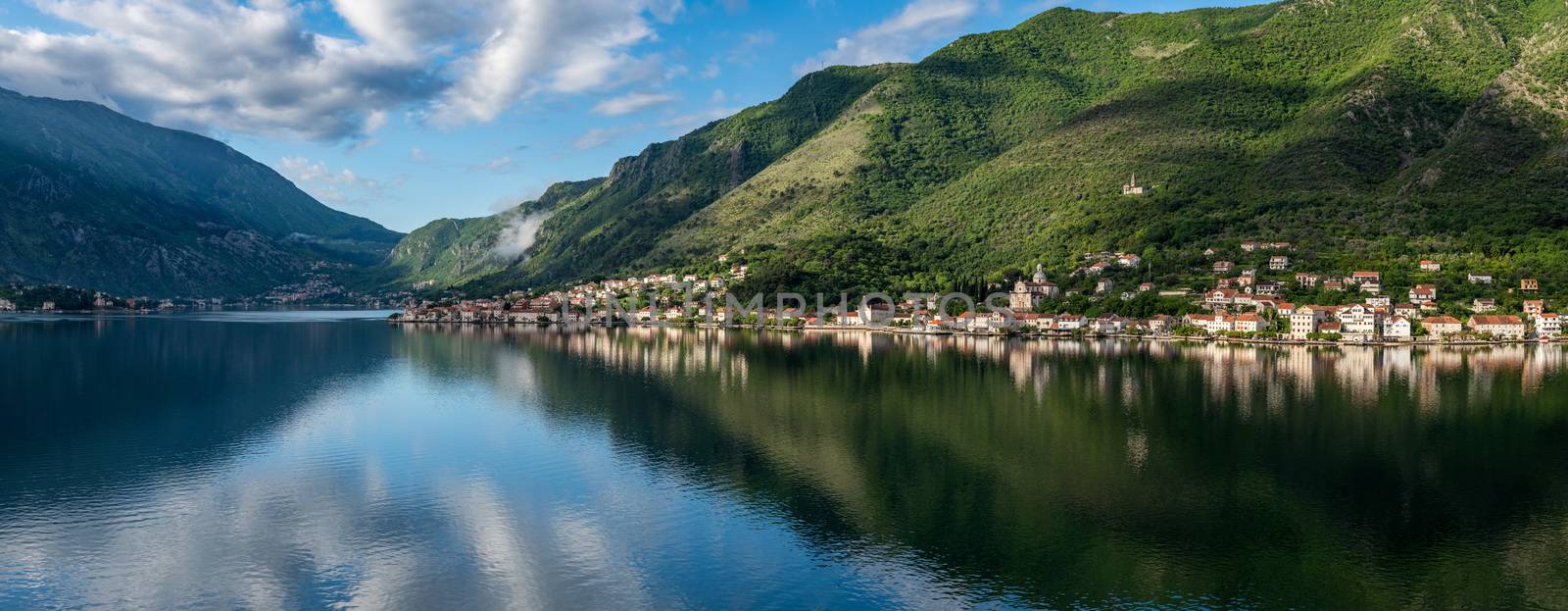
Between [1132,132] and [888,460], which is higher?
[1132,132]

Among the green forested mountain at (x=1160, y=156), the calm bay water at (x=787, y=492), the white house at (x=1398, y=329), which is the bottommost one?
the calm bay water at (x=787, y=492)

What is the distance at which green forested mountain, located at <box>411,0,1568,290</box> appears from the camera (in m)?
87.1

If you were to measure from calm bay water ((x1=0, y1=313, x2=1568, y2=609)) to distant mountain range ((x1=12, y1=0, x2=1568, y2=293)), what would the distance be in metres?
52.3

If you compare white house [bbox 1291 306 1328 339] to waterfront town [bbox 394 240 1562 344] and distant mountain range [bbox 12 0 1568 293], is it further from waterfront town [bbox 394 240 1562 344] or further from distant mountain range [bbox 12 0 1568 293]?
distant mountain range [bbox 12 0 1568 293]

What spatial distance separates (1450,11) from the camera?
114250 millimetres

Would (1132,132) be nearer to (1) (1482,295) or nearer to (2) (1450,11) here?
(2) (1450,11)

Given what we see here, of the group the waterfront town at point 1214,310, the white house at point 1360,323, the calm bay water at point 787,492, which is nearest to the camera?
the calm bay water at point 787,492

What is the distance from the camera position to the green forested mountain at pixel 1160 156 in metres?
87.1

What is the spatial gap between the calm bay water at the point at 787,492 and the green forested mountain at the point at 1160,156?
5106cm

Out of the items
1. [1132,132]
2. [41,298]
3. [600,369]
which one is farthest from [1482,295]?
[41,298]

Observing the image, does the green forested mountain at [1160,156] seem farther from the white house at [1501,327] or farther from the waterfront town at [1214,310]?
the white house at [1501,327]

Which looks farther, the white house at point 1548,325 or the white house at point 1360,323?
the white house at point 1360,323

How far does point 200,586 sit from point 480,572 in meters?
4.50

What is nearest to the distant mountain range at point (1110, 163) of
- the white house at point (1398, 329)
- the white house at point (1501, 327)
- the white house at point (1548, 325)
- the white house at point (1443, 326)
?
the white house at point (1548, 325)
